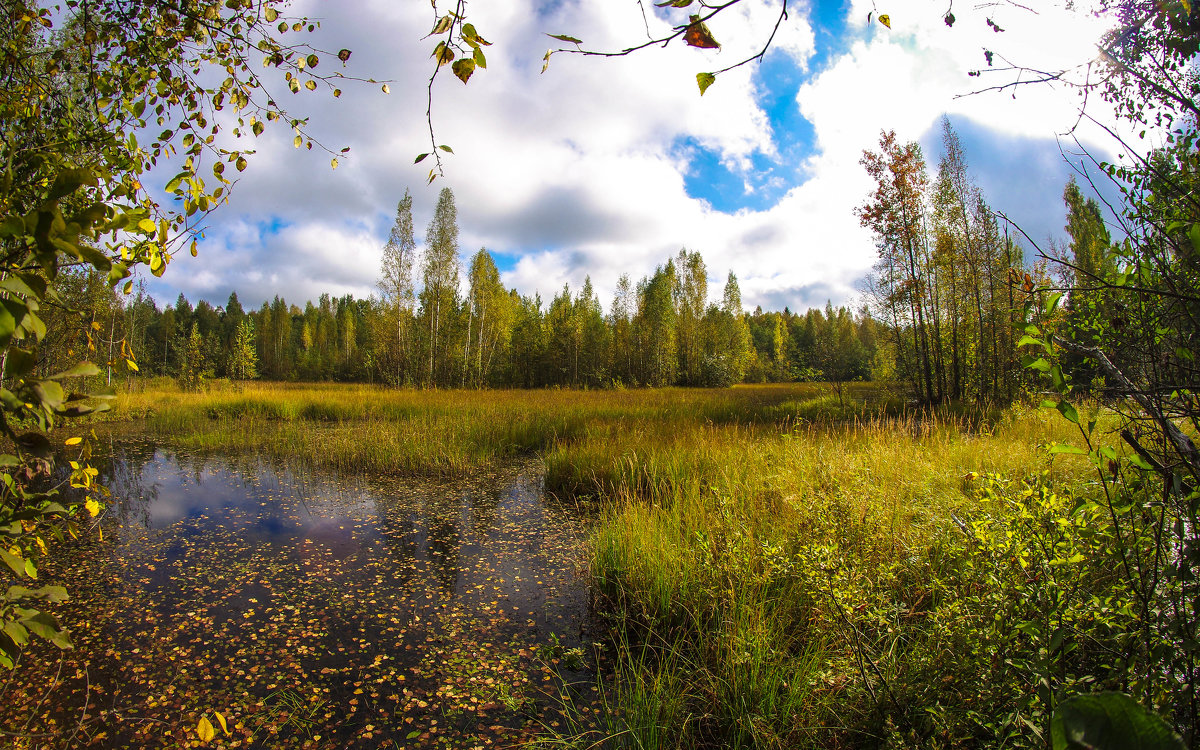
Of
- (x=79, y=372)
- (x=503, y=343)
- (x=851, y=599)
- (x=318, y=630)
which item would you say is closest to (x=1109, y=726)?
(x=79, y=372)

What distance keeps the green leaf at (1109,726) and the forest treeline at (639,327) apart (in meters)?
0.67

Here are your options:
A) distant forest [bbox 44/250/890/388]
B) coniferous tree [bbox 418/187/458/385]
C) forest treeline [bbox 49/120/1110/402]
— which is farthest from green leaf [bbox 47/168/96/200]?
coniferous tree [bbox 418/187/458/385]

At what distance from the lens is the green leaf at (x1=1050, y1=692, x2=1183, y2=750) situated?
0.82 feet

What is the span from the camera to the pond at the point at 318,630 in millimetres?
2260

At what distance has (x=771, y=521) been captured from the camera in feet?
11.2

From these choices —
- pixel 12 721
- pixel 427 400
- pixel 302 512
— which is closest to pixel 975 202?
pixel 427 400

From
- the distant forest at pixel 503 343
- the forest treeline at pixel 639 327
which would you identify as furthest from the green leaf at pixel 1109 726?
the distant forest at pixel 503 343

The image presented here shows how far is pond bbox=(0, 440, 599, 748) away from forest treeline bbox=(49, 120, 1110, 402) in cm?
167

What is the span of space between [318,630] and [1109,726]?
3.56 m

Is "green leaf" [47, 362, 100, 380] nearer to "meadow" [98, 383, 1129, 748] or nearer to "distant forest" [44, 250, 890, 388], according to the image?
"meadow" [98, 383, 1129, 748]

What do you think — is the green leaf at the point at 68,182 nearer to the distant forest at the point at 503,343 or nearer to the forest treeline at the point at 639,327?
the forest treeline at the point at 639,327

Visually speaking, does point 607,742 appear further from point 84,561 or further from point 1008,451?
point 1008,451

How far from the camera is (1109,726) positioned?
0.26 meters

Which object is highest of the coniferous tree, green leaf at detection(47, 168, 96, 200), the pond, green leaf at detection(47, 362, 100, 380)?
the coniferous tree
